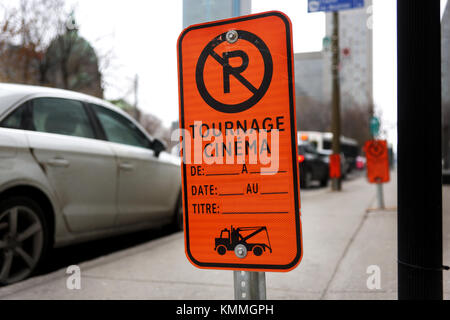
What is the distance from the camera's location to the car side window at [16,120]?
3.43 m

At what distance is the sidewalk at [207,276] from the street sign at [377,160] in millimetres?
2604

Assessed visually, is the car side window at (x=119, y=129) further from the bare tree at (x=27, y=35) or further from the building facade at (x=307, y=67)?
the bare tree at (x=27, y=35)

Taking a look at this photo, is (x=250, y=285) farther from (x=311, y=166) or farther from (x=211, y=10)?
(x=311, y=166)

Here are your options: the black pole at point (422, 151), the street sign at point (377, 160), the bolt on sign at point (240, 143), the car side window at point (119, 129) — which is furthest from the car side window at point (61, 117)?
the street sign at point (377, 160)

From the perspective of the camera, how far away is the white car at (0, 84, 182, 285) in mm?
3350

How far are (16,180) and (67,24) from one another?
15.2 metres

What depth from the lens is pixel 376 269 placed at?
11.9ft

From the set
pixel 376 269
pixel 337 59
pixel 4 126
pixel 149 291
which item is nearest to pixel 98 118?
pixel 4 126

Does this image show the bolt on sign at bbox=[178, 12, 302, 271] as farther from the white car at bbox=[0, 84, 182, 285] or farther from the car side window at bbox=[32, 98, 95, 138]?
the car side window at bbox=[32, 98, 95, 138]

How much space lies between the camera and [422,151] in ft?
5.04

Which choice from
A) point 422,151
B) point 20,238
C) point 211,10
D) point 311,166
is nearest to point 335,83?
point 311,166

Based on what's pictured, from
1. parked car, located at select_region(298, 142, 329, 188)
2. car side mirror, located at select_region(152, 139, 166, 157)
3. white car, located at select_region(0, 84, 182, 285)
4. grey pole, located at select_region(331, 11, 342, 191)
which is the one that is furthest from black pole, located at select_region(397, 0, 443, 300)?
grey pole, located at select_region(331, 11, 342, 191)

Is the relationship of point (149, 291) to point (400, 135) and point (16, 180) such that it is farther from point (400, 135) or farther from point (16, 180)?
point (400, 135)

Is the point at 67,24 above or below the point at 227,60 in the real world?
above
